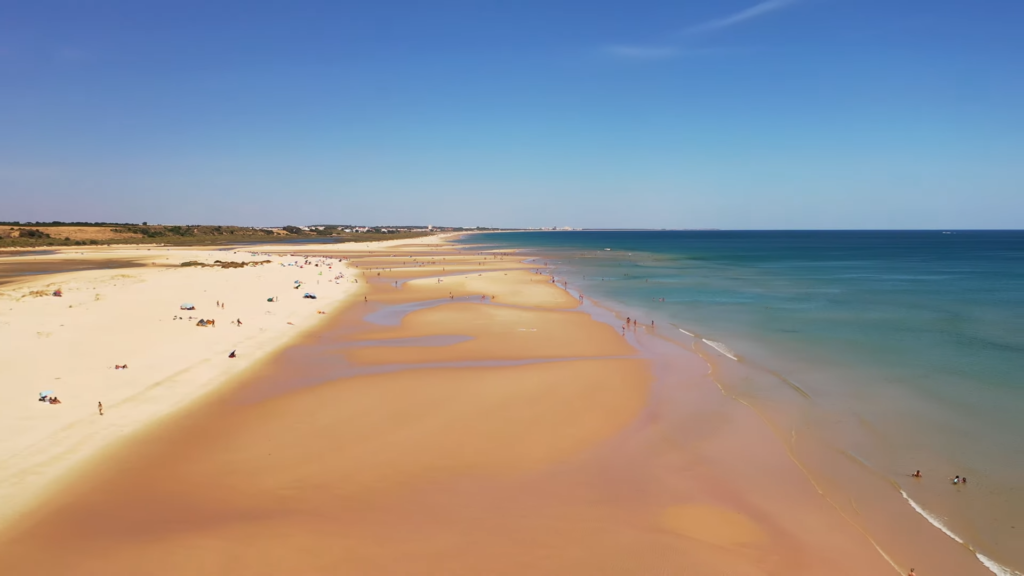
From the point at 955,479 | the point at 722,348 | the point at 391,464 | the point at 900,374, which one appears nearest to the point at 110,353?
the point at 391,464

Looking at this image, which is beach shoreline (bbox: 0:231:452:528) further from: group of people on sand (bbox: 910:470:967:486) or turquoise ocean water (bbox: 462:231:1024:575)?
group of people on sand (bbox: 910:470:967:486)

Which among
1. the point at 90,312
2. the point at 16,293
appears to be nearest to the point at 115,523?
the point at 90,312

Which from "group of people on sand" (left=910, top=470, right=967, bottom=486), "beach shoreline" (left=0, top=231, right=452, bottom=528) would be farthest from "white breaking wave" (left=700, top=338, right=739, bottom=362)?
"beach shoreline" (left=0, top=231, right=452, bottom=528)

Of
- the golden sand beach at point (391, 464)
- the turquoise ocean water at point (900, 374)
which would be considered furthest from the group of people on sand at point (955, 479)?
the golden sand beach at point (391, 464)

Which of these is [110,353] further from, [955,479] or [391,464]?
[955,479]

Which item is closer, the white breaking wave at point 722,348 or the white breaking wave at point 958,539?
the white breaking wave at point 958,539

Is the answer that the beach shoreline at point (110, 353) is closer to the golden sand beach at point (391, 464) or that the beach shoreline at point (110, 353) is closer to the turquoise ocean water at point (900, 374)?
the golden sand beach at point (391, 464)
